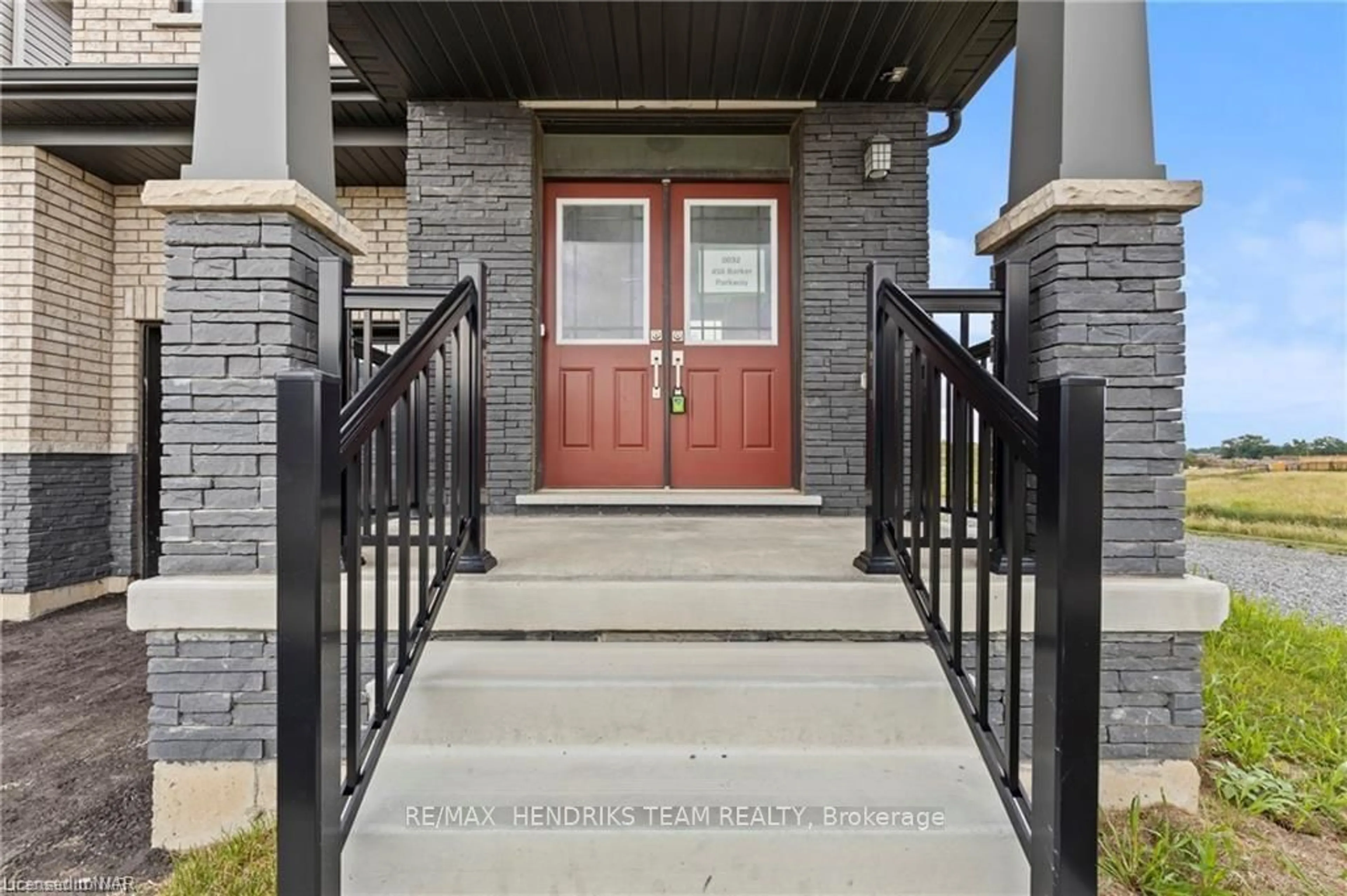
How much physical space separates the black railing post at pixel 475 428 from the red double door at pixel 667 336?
192cm

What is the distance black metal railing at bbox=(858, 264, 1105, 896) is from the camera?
1.21 metres

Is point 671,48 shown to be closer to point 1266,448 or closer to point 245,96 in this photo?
point 245,96

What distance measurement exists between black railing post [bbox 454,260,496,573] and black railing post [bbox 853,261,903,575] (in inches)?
47.2

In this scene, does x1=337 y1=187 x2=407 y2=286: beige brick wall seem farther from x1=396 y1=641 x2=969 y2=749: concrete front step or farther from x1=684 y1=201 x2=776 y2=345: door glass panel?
x1=396 y1=641 x2=969 y2=749: concrete front step

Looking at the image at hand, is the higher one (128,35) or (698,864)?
(128,35)

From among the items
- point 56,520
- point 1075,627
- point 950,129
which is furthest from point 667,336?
point 56,520

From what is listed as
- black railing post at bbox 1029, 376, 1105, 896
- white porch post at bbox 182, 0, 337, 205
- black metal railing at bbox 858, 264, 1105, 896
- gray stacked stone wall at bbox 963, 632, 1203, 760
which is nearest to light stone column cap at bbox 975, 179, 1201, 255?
black metal railing at bbox 858, 264, 1105, 896

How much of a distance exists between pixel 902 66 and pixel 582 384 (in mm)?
2449

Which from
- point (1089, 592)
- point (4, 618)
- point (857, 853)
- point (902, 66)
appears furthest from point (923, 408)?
point (4, 618)

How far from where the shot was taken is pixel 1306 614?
4355 mm

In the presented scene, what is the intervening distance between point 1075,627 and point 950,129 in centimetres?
394

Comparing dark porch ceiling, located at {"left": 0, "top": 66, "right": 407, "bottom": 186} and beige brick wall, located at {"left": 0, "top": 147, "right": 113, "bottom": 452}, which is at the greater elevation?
dark porch ceiling, located at {"left": 0, "top": 66, "right": 407, "bottom": 186}

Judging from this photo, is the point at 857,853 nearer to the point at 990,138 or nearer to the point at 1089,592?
the point at 1089,592

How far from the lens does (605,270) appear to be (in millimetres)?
4238
